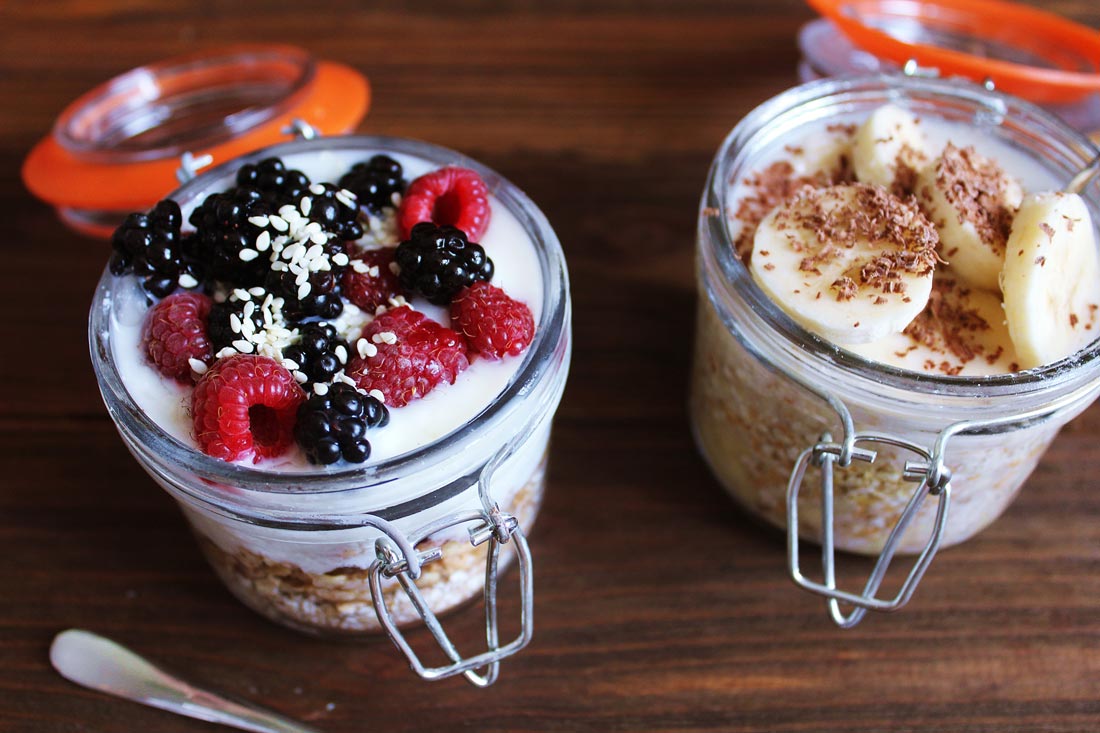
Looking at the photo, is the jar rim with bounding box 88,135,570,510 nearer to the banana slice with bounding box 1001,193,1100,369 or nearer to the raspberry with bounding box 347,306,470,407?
the raspberry with bounding box 347,306,470,407

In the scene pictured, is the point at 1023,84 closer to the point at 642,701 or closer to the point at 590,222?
the point at 590,222

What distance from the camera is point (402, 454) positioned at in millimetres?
788

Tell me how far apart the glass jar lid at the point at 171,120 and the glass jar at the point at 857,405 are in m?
0.63

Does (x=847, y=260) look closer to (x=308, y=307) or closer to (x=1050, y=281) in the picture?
(x=1050, y=281)

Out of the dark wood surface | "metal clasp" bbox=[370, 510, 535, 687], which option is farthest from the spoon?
"metal clasp" bbox=[370, 510, 535, 687]

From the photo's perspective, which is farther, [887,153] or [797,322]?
[887,153]

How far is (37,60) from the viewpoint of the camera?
1615 mm

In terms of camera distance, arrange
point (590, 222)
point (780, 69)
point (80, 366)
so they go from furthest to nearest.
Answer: point (780, 69)
point (590, 222)
point (80, 366)

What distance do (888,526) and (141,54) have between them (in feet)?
4.66

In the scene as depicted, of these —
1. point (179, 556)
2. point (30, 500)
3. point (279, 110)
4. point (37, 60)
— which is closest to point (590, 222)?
point (279, 110)

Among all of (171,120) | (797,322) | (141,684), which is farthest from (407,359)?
(171,120)

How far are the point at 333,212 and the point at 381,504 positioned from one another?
307 mm

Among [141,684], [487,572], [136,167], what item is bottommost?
[141,684]

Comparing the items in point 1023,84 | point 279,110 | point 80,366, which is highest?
point 1023,84
